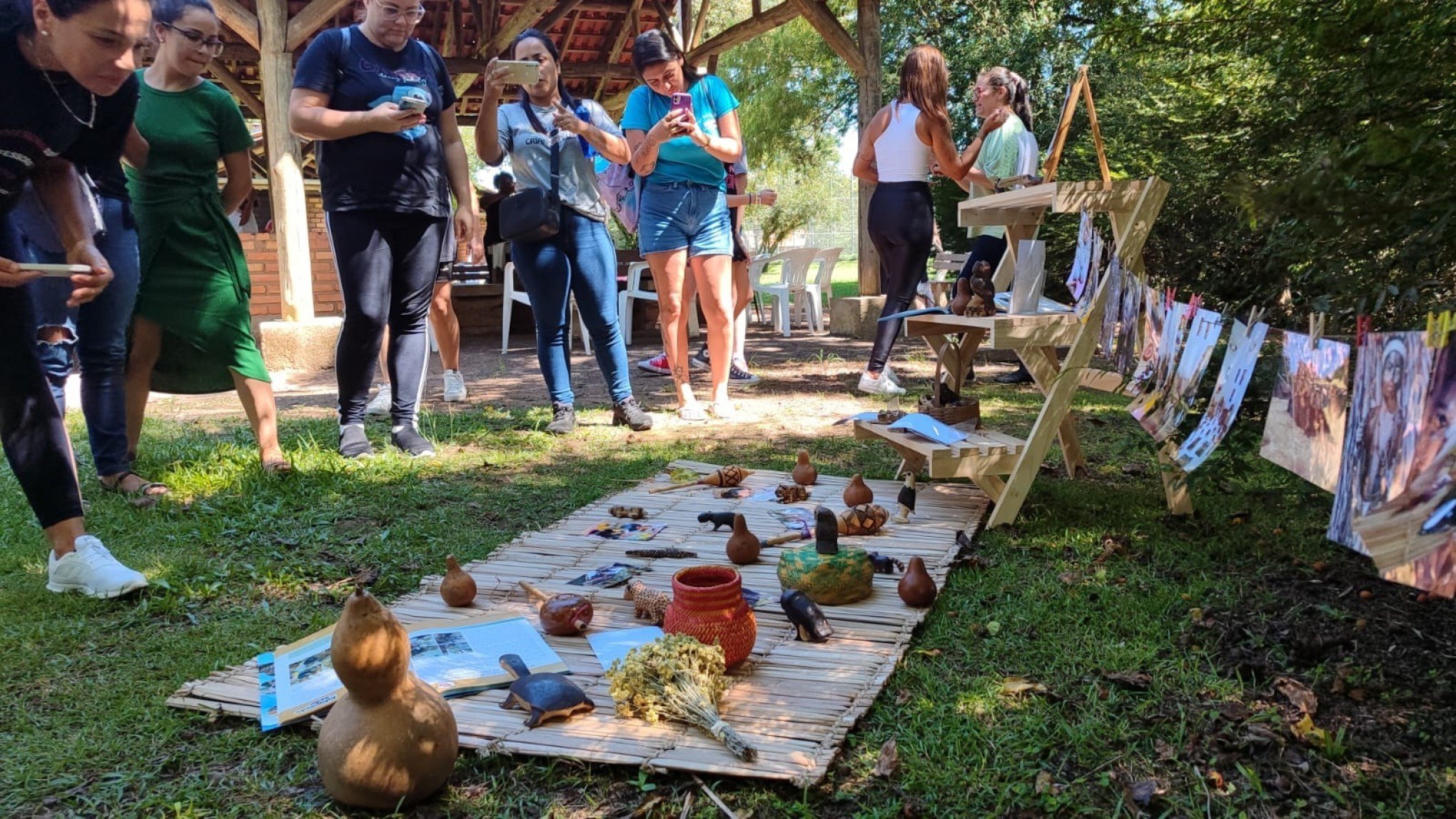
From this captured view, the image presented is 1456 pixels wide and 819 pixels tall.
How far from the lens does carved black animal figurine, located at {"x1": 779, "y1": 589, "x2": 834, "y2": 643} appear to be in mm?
2490

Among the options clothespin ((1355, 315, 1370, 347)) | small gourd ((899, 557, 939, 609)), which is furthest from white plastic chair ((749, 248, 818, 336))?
clothespin ((1355, 315, 1370, 347))

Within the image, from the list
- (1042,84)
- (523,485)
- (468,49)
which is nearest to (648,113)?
(523,485)

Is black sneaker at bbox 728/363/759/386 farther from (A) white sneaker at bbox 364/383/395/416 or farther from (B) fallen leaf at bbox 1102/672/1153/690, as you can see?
(B) fallen leaf at bbox 1102/672/1153/690

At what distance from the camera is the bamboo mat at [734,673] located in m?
1.96

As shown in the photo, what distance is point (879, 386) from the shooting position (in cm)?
A: 613

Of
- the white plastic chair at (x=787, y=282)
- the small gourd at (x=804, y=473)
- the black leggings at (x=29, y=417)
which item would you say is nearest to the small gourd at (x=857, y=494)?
the small gourd at (x=804, y=473)

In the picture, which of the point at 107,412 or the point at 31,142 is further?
the point at 107,412

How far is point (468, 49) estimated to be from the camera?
13.2 m

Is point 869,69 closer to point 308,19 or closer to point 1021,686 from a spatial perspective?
point 308,19

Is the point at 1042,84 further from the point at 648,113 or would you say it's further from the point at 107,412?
the point at 107,412

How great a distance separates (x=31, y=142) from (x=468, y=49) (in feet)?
37.3

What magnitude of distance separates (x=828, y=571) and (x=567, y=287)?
2.81 m

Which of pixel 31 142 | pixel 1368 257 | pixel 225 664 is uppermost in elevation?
pixel 31 142

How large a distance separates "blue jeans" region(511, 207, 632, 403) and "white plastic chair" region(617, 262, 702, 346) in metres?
3.99
